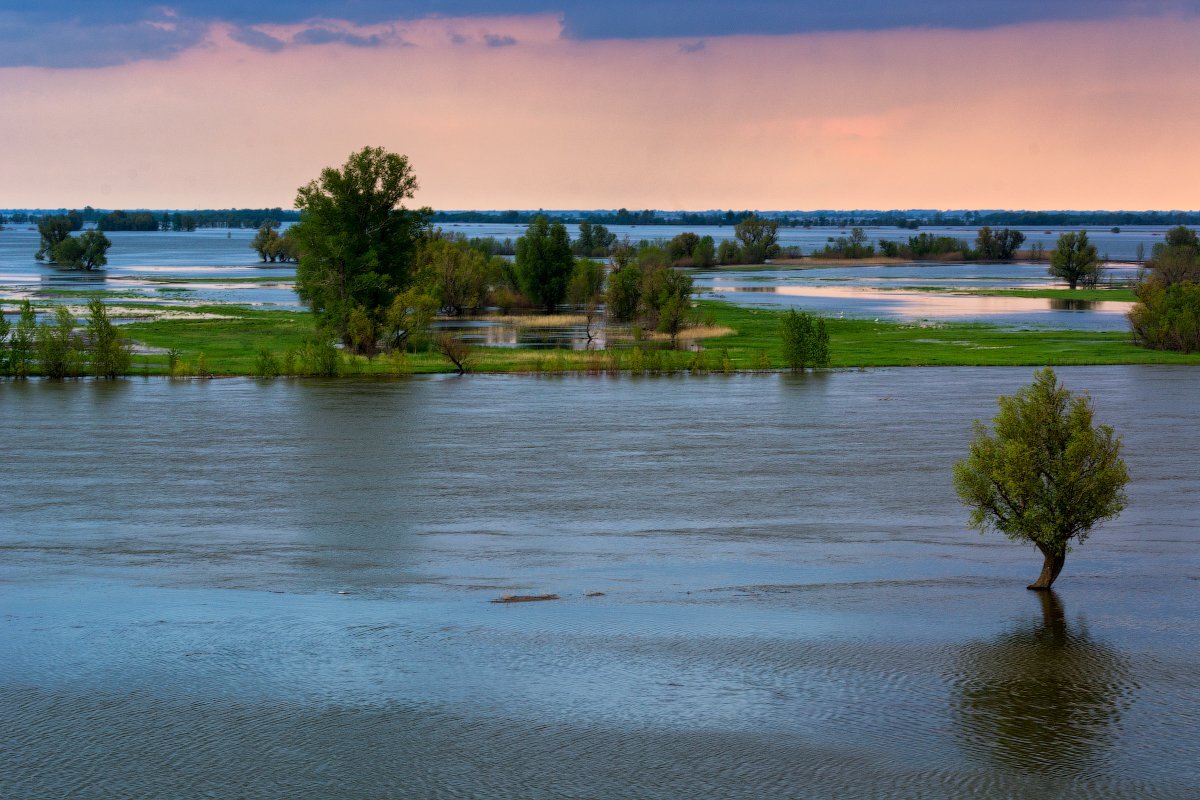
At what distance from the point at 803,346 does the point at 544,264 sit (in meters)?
44.2

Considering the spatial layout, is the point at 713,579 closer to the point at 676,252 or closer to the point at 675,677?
the point at 675,677

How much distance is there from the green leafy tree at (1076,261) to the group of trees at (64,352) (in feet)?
311

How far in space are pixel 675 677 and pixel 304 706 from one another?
509 centimetres

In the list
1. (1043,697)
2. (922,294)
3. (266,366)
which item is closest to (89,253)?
(922,294)

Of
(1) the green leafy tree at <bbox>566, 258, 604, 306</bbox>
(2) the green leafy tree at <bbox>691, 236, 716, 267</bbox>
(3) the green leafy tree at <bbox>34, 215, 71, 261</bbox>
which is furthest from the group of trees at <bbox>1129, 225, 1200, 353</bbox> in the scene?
(3) the green leafy tree at <bbox>34, 215, 71, 261</bbox>

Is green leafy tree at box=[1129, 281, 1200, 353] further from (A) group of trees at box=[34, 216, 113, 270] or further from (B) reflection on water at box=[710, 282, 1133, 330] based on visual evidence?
(A) group of trees at box=[34, 216, 113, 270]

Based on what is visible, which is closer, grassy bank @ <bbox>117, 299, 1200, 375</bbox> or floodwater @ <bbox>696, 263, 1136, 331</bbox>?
grassy bank @ <bbox>117, 299, 1200, 375</bbox>

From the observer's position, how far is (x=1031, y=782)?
15125 mm

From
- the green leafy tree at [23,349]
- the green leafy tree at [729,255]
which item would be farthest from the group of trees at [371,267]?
the green leafy tree at [729,255]

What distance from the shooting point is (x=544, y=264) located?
10456 cm

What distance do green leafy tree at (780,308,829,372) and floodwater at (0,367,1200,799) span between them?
24.7 meters

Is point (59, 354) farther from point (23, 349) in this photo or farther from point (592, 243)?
point (592, 243)

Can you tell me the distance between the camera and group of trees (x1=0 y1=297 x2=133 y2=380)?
59812 millimetres

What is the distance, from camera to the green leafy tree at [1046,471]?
21078 mm
